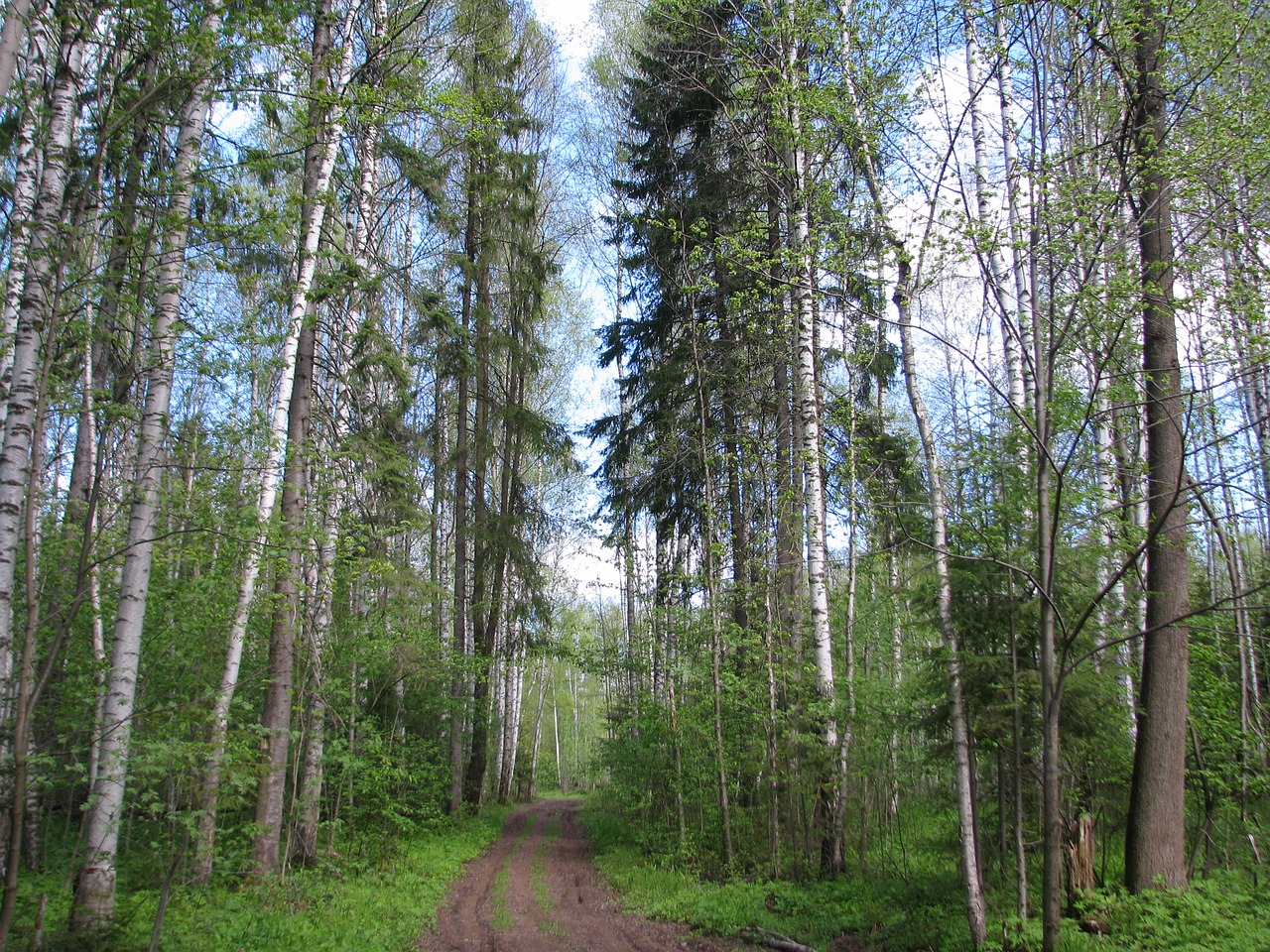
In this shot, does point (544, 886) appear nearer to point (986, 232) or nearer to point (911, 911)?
point (911, 911)

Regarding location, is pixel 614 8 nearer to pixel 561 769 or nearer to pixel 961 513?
pixel 961 513

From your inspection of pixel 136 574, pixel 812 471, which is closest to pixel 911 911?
pixel 812 471

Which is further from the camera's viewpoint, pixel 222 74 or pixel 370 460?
pixel 370 460

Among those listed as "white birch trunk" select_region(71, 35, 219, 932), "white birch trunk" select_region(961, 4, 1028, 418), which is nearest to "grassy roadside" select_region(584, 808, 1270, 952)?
"white birch trunk" select_region(961, 4, 1028, 418)

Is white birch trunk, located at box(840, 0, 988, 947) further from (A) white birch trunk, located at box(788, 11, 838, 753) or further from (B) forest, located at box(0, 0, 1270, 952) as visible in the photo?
(A) white birch trunk, located at box(788, 11, 838, 753)

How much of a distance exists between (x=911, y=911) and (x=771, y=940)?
1.42m

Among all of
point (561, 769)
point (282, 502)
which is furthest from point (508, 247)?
point (561, 769)

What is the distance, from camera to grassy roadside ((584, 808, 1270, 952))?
17.3 feet

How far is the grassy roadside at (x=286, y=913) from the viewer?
5621 mm

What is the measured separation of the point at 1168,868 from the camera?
605 cm

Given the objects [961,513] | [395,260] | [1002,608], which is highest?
[395,260]

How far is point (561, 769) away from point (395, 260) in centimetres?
3143

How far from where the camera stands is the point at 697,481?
42.6ft

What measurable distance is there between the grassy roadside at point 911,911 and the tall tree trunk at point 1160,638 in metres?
0.35
